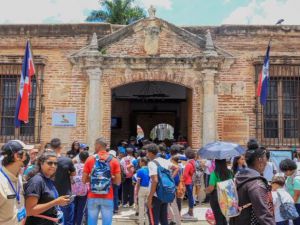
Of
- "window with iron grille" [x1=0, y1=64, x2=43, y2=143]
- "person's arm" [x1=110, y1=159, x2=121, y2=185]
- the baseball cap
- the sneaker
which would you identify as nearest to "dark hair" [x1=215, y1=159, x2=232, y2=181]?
"person's arm" [x1=110, y1=159, x2=121, y2=185]

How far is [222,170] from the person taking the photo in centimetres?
567

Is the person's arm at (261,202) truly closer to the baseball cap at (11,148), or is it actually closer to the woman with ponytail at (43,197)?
the woman with ponytail at (43,197)

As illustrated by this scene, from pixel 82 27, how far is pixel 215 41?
4.32 meters

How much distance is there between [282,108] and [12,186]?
10758 millimetres

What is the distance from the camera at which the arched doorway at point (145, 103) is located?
17.0 meters

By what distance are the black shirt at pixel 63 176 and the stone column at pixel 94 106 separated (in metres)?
6.00

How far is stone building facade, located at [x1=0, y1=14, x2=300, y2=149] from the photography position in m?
12.5

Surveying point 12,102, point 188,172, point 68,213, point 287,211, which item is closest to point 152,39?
point 12,102

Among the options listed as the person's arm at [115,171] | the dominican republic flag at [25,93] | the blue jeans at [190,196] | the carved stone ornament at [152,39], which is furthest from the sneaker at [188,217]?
the carved stone ornament at [152,39]

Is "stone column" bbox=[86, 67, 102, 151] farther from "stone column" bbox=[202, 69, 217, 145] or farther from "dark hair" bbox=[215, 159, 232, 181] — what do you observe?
"dark hair" bbox=[215, 159, 232, 181]

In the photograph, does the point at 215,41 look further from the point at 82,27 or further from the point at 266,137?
the point at 82,27

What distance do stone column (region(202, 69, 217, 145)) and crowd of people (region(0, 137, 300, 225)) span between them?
5.46 ft

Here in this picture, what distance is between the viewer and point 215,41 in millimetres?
12961

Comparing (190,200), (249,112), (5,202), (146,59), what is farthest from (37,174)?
(249,112)
